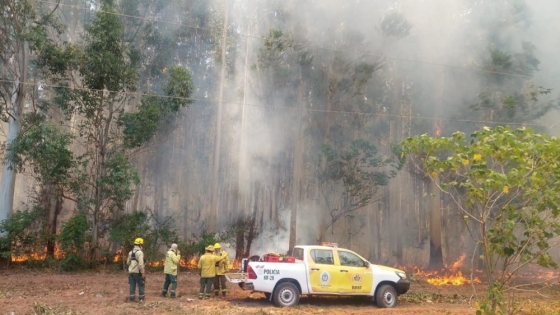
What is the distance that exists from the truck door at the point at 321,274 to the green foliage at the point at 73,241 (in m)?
9.15

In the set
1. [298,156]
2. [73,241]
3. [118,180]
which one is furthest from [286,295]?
[298,156]

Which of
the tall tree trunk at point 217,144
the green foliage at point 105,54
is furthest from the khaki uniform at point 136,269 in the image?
the tall tree trunk at point 217,144

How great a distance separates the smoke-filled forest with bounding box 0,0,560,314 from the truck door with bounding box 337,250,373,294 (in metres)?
8.31

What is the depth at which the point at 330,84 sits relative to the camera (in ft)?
69.6

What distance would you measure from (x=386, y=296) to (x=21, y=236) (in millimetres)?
12405

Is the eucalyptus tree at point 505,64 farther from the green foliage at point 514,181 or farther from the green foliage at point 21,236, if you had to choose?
the green foliage at point 21,236

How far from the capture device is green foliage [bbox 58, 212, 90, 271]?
15.5 meters

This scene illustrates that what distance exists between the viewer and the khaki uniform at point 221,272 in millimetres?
11375

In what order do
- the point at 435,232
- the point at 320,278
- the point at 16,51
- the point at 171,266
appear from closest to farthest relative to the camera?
1. the point at 320,278
2. the point at 171,266
3. the point at 16,51
4. the point at 435,232

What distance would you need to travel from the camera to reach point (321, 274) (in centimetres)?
1045

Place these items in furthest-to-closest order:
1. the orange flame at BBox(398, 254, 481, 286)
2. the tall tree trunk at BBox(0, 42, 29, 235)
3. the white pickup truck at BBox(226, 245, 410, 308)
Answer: the orange flame at BBox(398, 254, 481, 286)
the tall tree trunk at BBox(0, 42, 29, 235)
the white pickup truck at BBox(226, 245, 410, 308)

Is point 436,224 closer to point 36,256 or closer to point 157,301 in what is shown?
point 157,301

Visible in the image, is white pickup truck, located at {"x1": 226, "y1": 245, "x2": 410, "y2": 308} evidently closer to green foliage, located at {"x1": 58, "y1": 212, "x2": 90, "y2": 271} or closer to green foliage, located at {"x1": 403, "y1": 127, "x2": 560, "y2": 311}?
green foliage, located at {"x1": 403, "y1": 127, "x2": 560, "y2": 311}

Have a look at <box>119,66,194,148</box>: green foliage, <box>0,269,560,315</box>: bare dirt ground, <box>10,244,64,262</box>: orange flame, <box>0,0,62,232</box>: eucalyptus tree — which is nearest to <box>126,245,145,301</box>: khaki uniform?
<box>0,269,560,315</box>: bare dirt ground
